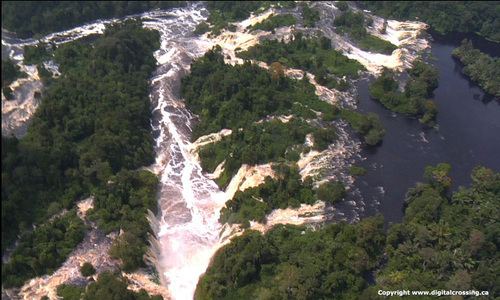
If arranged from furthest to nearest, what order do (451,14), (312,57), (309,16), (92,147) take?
(451,14) → (309,16) → (312,57) → (92,147)

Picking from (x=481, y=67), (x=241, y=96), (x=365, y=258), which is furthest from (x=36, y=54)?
(x=481, y=67)

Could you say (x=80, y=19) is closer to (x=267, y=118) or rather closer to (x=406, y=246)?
(x=267, y=118)

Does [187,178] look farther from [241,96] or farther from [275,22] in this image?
[275,22]

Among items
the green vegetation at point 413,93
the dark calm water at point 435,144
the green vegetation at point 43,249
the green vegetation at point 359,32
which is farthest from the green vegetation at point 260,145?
the green vegetation at point 359,32

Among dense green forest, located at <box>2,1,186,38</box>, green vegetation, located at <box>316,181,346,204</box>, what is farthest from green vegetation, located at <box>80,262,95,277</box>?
dense green forest, located at <box>2,1,186,38</box>

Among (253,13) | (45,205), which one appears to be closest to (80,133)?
(45,205)
